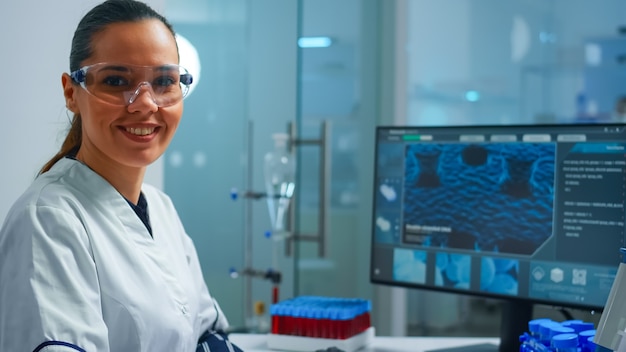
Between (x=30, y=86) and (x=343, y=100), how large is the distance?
1953 millimetres

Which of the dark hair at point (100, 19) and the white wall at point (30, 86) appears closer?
the dark hair at point (100, 19)

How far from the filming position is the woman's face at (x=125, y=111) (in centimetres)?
124

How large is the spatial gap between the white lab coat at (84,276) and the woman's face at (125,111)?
5 centimetres

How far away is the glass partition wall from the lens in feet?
8.81

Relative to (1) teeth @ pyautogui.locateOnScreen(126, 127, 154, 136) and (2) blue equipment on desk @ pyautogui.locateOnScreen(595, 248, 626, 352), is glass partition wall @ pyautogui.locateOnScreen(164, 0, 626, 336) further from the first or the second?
(2) blue equipment on desk @ pyautogui.locateOnScreen(595, 248, 626, 352)

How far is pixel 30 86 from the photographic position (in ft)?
5.16

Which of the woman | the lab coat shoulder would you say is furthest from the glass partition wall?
the lab coat shoulder

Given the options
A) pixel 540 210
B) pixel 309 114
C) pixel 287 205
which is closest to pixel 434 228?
pixel 540 210

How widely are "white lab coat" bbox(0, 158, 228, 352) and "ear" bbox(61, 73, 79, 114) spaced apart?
4.1 inches

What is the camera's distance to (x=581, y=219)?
1.49 meters

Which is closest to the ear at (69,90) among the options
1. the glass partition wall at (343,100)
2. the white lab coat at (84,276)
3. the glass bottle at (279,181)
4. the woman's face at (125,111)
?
the woman's face at (125,111)

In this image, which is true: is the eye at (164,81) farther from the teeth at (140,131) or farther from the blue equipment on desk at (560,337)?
the blue equipment on desk at (560,337)

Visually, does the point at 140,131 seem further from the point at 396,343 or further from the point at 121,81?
the point at 396,343

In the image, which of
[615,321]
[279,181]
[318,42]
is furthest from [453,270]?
[318,42]
